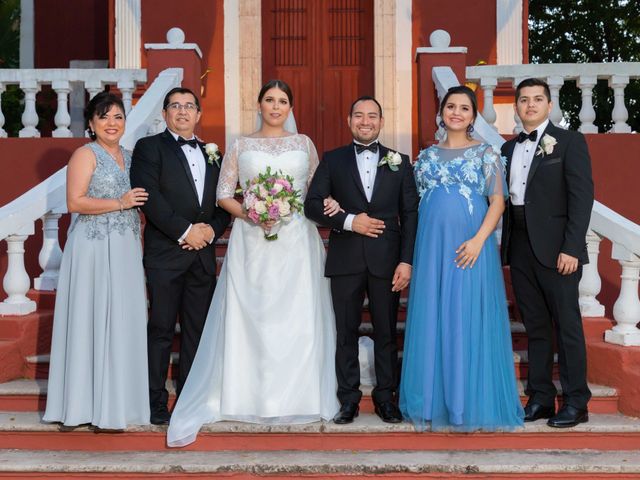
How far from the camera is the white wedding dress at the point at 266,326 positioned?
14.3 ft

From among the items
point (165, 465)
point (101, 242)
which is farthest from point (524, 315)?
point (101, 242)

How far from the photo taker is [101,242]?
14.0 feet

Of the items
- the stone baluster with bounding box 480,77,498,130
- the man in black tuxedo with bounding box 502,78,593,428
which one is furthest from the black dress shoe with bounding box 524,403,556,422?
the stone baluster with bounding box 480,77,498,130

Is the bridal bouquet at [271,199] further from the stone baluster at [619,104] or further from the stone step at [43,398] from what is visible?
the stone baluster at [619,104]

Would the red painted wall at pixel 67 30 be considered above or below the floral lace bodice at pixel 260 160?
above

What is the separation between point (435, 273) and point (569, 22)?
48.6 ft

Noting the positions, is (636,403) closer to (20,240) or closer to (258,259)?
(258,259)

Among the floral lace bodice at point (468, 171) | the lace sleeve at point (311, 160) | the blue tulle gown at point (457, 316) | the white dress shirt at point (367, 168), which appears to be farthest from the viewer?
the lace sleeve at point (311, 160)

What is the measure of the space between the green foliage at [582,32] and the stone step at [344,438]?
41.9 ft

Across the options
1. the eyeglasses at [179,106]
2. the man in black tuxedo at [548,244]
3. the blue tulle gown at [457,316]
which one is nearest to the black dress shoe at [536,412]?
the man in black tuxedo at [548,244]

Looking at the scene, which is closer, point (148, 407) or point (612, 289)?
point (148, 407)

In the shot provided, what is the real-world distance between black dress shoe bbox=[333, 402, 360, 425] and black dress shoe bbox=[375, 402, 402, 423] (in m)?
0.14

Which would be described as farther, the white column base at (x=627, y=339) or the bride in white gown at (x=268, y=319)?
the white column base at (x=627, y=339)

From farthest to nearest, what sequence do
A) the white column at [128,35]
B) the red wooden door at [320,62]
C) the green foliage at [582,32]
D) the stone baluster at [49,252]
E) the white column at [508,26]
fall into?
the green foliage at [582,32]
the red wooden door at [320,62]
the white column at [128,35]
the white column at [508,26]
the stone baluster at [49,252]
